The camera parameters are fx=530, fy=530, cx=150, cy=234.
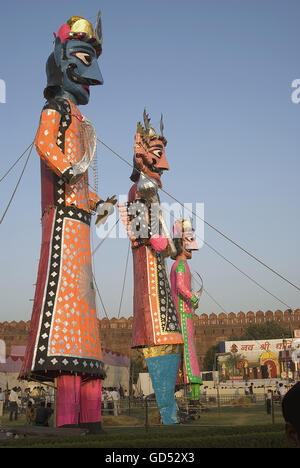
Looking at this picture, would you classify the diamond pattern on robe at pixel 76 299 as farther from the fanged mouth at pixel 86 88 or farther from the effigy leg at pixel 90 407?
the fanged mouth at pixel 86 88

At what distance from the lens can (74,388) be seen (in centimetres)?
751

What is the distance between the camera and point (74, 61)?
9008mm

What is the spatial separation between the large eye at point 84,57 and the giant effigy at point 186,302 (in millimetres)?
5777

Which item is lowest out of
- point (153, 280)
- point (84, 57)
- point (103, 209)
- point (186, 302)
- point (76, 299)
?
point (76, 299)

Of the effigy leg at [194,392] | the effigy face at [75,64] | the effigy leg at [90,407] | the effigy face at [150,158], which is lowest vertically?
the effigy leg at [194,392]

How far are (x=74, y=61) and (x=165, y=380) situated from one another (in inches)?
246

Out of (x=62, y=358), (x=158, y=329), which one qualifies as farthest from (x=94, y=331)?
(x=158, y=329)

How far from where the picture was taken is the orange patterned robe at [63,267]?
7473mm

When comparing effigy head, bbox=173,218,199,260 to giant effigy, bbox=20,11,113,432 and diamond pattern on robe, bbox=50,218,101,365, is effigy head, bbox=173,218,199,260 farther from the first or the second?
→ diamond pattern on robe, bbox=50,218,101,365

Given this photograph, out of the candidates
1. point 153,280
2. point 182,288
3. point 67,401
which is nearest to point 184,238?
point 182,288

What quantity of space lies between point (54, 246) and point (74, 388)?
6.94 feet

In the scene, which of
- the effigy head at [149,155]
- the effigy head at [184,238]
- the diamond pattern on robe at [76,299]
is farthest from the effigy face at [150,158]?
the diamond pattern on robe at [76,299]

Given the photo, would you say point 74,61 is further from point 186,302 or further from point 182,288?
point 186,302
